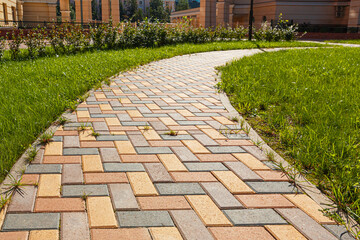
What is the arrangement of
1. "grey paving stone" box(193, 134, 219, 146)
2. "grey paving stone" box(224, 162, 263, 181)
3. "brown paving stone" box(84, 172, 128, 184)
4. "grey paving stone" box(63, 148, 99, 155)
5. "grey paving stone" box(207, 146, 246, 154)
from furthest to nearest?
"grey paving stone" box(193, 134, 219, 146) → "grey paving stone" box(207, 146, 246, 154) → "grey paving stone" box(63, 148, 99, 155) → "grey paving stone" box(224, 162, 263, 181) → "brown paving stone" box(84, 172, 128, 184)

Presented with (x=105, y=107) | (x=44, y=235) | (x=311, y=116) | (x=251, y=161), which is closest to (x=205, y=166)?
(x=251, y=161)

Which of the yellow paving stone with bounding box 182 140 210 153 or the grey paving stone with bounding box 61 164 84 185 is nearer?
the grey paving stone with bounding box 61 164 84 185

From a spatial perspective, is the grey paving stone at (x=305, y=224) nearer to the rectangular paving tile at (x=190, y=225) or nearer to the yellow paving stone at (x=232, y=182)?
the yellow paving stone at (x=232, y=182)

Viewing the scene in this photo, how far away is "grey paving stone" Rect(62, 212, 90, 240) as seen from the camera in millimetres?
2195

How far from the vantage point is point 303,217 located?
2449mm

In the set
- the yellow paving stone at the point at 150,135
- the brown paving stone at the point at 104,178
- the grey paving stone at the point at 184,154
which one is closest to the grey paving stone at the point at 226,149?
the grey paving stone at the point at 184,154

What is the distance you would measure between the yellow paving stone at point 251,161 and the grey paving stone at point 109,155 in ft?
3.94

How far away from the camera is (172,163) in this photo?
330 centimetres

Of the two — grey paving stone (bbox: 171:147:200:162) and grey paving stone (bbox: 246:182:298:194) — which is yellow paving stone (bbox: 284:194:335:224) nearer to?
grey paving stone (bbox: 246:182:298:194)

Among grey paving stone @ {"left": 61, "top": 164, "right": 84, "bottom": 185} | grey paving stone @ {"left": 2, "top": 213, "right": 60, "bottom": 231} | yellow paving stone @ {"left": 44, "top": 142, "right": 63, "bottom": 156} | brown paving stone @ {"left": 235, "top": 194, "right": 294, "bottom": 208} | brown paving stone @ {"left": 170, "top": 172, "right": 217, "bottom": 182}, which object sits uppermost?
yellow paving stone @ {"left": 44, "top": 142, "right": 63, "bottom": 156}

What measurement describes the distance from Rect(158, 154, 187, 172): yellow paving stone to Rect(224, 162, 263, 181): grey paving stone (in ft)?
1.46

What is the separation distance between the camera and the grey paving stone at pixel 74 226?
7.20 ft

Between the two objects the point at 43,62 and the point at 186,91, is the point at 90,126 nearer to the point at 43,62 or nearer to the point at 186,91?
the point at 186,91

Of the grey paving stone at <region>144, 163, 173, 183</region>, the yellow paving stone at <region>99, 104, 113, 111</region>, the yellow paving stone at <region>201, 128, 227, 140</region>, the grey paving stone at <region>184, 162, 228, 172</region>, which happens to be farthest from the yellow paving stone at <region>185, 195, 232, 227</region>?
the yellow paving stone at <region>99, 104, 113, 111</region>
